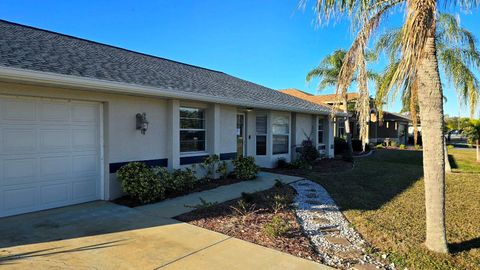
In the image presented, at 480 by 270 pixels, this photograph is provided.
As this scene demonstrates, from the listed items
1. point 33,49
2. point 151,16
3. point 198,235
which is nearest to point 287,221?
point 198,235

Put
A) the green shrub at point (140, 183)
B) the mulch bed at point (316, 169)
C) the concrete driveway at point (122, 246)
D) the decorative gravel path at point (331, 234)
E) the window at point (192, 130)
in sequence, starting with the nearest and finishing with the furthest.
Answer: the concrete driveway at point (122, 246) → the decorative gravel path at point (331, 234) → the green shrub at point (140, 183) → the window at point (192, 130) → the mulch bed at point (316, 169)

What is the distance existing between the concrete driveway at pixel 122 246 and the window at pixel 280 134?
818cm

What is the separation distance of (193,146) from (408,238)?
6.75 meters

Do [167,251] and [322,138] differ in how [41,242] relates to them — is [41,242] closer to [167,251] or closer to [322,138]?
[167,251]

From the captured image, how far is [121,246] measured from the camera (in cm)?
Result: 459

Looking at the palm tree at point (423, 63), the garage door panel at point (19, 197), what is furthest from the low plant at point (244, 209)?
the garage door panel at point (19, 197)

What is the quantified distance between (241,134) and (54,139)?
7.08 metres

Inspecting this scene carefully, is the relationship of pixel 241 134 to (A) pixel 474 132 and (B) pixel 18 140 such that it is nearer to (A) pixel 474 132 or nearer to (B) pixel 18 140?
(B) pixel 18 140

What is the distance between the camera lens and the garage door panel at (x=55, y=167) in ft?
21.5

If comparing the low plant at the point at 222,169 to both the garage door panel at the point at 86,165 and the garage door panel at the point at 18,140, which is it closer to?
the garage door panel at the point at 86,165

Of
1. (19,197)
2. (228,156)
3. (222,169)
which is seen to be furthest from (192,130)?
(19,197)

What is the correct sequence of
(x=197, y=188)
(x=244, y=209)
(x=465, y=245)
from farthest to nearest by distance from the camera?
(x=197, y=188) → (x=244, y=209) → (x=465, y=245)

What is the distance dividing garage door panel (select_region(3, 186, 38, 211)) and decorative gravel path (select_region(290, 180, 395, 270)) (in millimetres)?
5742

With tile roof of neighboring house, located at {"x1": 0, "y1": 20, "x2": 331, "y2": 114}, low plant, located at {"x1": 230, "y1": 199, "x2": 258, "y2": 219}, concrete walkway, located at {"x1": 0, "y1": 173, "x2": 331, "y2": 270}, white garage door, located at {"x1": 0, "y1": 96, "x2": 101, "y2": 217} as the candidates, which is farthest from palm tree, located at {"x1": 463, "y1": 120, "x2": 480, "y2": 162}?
white garage door, located at {"x1": 0, "y1": 96, "x2": 101, "y2": 217}
